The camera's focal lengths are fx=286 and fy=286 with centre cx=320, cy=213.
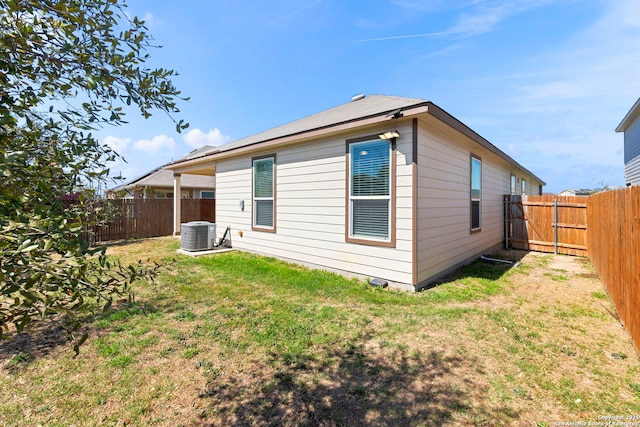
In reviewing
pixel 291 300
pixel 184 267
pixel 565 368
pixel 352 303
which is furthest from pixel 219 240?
pixel 565 368

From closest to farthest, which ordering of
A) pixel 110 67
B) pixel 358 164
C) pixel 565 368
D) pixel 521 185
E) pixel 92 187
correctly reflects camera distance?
pixel 110 67 → pixel 92 187 → pixel 565 368 → pixel 358 164 → pixel 521 185

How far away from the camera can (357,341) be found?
3.23m

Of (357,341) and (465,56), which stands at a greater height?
(465,56)

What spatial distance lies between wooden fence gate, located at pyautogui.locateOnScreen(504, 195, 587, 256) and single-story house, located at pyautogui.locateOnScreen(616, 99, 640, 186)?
804 centimetres

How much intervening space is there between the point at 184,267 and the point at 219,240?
107 inches

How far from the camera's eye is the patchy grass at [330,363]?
215cm

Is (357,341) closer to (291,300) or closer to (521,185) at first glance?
(291,300)

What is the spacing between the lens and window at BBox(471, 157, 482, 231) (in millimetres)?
7617

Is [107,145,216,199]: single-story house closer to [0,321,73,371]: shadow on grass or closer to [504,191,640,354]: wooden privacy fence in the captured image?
[0,321,73,371]: shadow on grass

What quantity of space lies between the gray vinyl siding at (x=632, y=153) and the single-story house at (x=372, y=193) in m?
11.6

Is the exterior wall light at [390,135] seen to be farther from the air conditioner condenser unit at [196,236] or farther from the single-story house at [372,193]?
the air conditioner condenser unit at [196,236]

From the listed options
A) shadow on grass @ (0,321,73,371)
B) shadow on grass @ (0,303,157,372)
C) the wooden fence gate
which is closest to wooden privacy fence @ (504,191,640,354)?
the wooden fence gate

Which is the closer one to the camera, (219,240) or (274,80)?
(219,240)

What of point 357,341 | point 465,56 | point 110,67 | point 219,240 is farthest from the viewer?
point 219,240
